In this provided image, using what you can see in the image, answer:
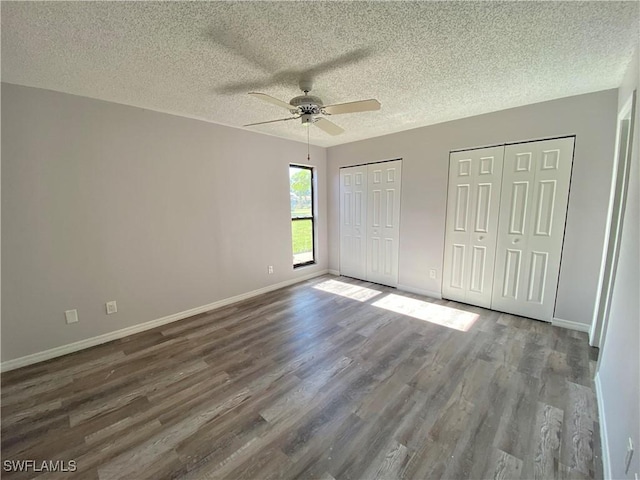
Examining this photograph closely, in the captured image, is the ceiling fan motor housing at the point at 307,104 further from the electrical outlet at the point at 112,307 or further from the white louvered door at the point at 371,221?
the electrical outlet at the point at 112,307

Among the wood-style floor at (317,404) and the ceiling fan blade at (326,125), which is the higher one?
the ceiling fan blade at (326,125)

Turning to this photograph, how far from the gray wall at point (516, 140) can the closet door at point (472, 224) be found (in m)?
0.12

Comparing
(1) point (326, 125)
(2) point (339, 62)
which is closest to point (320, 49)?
(2) point (339, 62)

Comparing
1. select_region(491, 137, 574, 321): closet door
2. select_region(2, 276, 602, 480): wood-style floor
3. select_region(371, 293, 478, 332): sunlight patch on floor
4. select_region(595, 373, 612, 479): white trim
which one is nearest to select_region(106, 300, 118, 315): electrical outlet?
select_region(2, 276, 602, 480): wood-style floor

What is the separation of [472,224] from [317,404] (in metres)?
2.87

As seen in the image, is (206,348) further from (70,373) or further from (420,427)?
(420,427)

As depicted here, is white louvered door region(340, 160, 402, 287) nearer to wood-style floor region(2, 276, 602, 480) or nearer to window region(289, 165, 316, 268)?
window region(289, 165, 316, 268)

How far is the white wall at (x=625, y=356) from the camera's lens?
3.66ft

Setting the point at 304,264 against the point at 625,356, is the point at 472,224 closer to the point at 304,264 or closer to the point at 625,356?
the point at 625,356

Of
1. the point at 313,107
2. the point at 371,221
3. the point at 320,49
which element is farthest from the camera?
the point at 371,221

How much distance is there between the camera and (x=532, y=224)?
2.85m

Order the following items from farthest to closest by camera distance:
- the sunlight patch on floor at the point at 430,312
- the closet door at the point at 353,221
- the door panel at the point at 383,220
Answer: the closet door at the point at 353,221 < the door panel at the point at 383,220 < the sunlight patch on floor at the point at 430,312

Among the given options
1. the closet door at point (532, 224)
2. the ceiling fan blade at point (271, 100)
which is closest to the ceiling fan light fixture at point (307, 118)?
the ceiling fan blade at point (271, 100)

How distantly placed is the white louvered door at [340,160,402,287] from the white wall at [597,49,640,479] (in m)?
2.44
